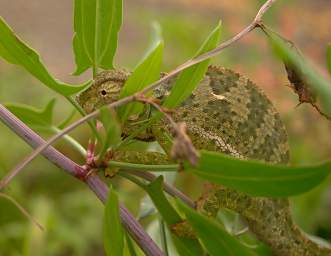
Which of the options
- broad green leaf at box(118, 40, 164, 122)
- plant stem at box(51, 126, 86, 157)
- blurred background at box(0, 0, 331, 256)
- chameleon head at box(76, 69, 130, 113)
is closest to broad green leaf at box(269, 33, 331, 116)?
broad green leaf at box(118, 40, 164, 122)

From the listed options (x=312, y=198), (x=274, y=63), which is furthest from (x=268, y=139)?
(x=274, y=63)

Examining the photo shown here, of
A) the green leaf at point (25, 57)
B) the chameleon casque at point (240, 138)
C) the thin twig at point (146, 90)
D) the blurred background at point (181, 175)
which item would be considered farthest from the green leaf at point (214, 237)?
the blurred background at point (181, 175)

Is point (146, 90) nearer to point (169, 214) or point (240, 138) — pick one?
point (169, 214)

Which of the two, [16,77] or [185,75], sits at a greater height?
[16,77]

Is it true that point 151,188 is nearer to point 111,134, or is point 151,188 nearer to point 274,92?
point 111,134

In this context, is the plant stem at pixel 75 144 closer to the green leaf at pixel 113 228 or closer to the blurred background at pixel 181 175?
the green leaf at pixel 113 228
